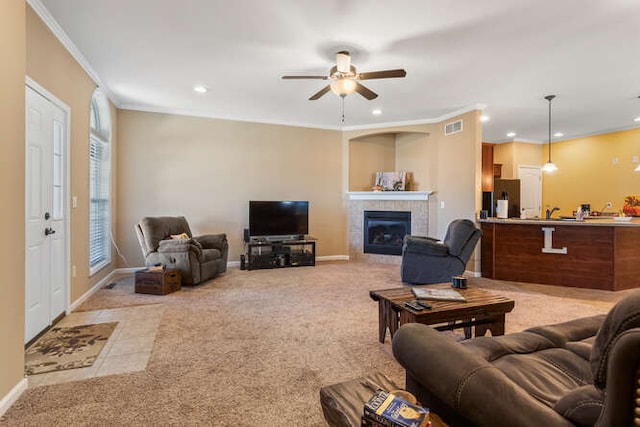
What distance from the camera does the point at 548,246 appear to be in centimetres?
478

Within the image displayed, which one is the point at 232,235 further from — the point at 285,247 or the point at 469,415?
the point at 469,415

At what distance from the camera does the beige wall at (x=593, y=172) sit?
21.6 ft

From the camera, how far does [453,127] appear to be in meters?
5.59

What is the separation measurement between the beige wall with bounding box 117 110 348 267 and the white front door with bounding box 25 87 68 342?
6.82ft

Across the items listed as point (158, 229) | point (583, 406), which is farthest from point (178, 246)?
point (583, 406)

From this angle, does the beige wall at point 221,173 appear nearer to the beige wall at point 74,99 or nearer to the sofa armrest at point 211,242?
the sofa armrest at point 211,242

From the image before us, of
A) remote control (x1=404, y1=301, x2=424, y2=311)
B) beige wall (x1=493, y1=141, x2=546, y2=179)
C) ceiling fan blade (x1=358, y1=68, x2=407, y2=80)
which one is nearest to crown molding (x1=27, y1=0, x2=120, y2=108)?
ceiling fan blade (x1=358, y1=68, x2=407, y2=80)

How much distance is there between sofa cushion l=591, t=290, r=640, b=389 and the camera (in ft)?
2.47

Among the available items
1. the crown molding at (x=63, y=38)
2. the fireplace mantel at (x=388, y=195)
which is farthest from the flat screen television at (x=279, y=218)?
the crown molding at (x=63, y=38)

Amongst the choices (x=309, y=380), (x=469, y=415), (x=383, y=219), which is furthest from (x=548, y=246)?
(x=469, y=415)

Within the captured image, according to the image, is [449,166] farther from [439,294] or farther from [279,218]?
[439,294]

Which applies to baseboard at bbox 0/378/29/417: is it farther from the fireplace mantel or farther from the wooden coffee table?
the fireplace mantel

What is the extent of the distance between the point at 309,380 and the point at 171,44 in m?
3.29

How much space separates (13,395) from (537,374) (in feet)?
8.98
